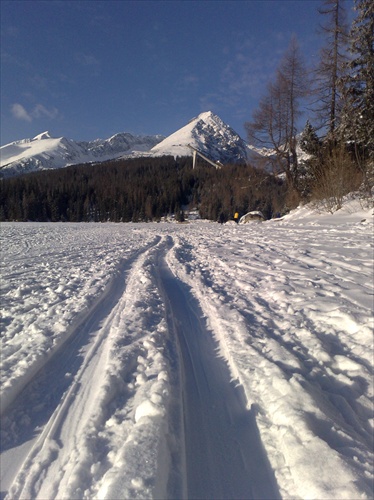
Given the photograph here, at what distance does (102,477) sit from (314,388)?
6.08ft

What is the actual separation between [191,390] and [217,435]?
55 centimetres

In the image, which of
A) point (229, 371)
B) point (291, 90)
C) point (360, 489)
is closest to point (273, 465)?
point (360, 489)

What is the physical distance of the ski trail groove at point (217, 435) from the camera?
1.98 meters

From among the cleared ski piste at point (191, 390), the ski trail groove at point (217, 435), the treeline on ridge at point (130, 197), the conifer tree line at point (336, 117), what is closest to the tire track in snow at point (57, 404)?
the cleared ski piste at point (191, 390)

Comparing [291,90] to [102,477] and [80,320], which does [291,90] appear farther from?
[102,477]

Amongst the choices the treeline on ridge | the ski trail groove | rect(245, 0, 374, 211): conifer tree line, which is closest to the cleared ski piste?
the ski trail groove

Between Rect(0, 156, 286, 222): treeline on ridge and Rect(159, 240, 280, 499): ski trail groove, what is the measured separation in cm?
6469

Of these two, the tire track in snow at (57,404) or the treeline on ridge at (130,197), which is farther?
the treeline on ridge at (130,197)

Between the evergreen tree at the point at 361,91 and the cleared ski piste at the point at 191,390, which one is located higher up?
the evergreen tree at the point at 361,91

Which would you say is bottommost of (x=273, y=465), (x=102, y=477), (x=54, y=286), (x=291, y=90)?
(x=273, y=465)

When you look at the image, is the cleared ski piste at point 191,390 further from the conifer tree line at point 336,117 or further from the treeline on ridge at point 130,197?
the treeline on ridge at point 130,197

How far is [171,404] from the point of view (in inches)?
102

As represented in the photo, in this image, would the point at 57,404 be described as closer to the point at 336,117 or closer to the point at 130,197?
the point at 336,117

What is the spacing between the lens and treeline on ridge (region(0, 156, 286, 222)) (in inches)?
3287
